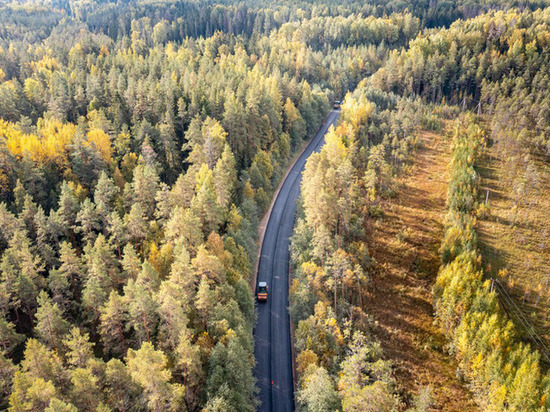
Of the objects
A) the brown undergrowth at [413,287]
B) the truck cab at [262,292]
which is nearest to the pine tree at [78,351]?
the truck cab at [262,292]

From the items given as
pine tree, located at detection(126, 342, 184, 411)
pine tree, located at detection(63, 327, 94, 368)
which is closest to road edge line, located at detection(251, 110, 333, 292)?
pine tree, located at detection(126, 342, 184, 411)

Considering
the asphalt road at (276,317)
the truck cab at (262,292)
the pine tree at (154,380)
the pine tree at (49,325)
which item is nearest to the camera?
the pine tree at (154,380)

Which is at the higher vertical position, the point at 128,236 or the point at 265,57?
the point at 265,57

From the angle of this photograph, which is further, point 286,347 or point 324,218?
point 324,218

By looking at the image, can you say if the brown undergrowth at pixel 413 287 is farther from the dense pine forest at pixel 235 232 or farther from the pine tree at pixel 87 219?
the pine tree at pixel 87 219

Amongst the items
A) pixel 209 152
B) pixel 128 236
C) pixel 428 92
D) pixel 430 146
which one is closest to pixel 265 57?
pixel 428 92

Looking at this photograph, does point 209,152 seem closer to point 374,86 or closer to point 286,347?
point 286,347

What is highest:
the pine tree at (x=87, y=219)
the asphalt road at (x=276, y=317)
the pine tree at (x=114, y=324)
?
the pine tree at (x=87, y=219)
